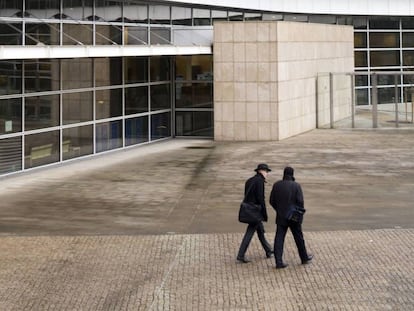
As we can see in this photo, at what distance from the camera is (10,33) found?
715 inches

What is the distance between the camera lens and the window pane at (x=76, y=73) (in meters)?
21.5

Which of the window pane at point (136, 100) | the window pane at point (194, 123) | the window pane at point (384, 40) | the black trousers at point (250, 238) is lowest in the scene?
the window pane at point (194, 123)

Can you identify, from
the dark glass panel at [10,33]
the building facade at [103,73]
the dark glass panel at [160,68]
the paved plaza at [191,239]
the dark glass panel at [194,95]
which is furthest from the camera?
the dark glass panel at [194,95]

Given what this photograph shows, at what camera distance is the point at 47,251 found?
10.8 metres

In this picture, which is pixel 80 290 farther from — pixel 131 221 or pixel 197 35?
pixel 197 35

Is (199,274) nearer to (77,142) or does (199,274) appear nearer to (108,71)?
(77,142)

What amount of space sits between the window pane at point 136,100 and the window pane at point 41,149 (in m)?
4.84

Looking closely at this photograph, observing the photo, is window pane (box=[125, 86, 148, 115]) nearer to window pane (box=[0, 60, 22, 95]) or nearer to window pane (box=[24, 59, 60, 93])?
window pane (box=[24, 59, 60, 93])

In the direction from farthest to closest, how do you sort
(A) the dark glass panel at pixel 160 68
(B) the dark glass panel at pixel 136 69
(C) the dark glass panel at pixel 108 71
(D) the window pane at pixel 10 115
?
(A) the dark glass panel at pixel 160 68 < (B) the dark glass panel at pixel 136 69 < (C) the dark glass panel at pixel 108 71 < (D) the window pane at pixel 10 115

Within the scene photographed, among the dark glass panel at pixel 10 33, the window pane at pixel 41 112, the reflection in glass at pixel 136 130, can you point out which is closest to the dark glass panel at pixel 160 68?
the reflection in glass at pixel 136 130

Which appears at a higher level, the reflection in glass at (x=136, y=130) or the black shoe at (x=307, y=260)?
the black shoe at (x=307, y=260)

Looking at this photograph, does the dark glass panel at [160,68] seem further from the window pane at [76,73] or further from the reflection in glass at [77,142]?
the reflection in glass at [77,142]

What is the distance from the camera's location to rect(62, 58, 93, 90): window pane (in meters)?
21.5

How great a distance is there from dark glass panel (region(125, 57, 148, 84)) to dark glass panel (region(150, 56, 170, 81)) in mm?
576
